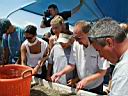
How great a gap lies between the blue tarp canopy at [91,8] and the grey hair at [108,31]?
13.7 ft

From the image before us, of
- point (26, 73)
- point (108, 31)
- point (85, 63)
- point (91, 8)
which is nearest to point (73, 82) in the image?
point (85, 63)

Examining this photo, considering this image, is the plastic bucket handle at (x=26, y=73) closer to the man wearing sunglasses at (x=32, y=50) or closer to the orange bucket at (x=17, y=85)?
the orange bucket at (x=17, y=85)

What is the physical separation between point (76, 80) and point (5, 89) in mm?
866

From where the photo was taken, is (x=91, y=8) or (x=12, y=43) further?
(x=91, y=8)

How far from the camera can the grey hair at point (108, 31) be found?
1776 mm

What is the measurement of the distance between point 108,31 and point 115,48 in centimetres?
10

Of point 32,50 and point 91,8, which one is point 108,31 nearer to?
point 32,50

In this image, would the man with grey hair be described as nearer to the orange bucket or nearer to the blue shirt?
the orange bucket

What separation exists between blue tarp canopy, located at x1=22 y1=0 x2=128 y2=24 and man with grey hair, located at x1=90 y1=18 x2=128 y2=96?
13.8ft

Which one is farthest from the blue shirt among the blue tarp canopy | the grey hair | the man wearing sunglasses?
the grey hair

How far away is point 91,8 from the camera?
21.9 feet

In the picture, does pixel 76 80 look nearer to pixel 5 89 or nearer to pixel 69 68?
pixel 69 68

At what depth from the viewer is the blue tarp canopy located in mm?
6109

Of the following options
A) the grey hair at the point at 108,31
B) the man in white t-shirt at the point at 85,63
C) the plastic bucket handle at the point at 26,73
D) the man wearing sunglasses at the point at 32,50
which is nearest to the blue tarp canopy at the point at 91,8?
the man wearing sunglasses at the point at 32,50
